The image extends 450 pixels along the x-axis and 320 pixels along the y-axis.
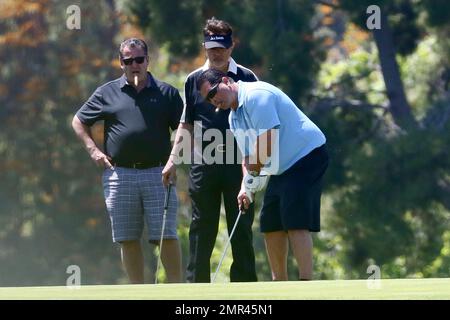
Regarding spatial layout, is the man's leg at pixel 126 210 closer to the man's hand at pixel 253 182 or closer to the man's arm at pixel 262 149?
the man's hand at pixel 253 182

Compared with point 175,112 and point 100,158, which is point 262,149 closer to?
point 175,112

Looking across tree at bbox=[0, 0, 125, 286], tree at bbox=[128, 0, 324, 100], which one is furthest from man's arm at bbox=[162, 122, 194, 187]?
tree at bbox=[0, 0, 125, 286]

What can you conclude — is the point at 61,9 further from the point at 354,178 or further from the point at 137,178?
the point at 137,178

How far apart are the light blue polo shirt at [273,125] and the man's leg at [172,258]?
1.51 meters

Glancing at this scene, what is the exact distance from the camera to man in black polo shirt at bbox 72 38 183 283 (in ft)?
33.7

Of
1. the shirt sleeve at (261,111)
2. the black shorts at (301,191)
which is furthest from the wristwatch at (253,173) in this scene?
the shirt sleeve at (261,111)

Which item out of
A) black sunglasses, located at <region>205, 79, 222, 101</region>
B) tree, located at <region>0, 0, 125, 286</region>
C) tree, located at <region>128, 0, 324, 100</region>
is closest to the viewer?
black sunglasses, located at <region>205, 79, 222, 101</region>

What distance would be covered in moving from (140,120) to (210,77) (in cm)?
139

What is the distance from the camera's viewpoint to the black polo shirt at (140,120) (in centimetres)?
1026

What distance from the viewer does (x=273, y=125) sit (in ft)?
28.9

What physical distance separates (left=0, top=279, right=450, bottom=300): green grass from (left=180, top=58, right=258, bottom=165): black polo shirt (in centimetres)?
165

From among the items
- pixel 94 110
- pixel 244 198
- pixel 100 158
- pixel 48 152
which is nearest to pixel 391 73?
pixel 48 152

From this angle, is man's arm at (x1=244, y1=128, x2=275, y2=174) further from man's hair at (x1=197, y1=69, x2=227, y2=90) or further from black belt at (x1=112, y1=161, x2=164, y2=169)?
black belt at (x1=112, y1=161, x2=164, y2=169)
